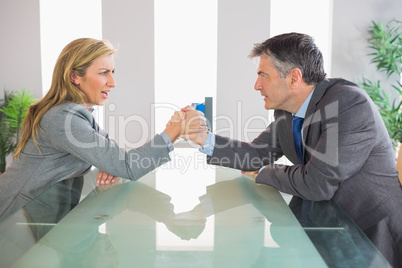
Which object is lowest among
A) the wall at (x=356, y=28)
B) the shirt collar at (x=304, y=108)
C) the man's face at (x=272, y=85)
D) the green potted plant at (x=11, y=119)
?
the green potted plant at (x=11, y=119)

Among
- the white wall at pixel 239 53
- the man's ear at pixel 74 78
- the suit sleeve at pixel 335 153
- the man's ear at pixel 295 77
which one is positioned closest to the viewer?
the suit sleeve at pixel 335 153

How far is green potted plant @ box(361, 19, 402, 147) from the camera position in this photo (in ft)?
17.2

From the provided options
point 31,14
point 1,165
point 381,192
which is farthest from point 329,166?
point 31,14

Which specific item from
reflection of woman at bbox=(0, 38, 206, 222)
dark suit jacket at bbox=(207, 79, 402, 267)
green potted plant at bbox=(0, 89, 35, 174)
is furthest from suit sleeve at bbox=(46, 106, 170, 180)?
green potted plant at bbox=(0, 89, 35, 174)

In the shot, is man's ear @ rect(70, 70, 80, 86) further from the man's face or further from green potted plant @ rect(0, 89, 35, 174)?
green potted plant @ rect(0, 89, 35, 174)

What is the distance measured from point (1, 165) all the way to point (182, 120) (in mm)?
3979

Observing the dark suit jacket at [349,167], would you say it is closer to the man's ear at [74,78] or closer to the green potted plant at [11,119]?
the man's ear at [74,78]


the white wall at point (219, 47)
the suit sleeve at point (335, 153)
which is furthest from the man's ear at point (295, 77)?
the white wall at point (219, 47)

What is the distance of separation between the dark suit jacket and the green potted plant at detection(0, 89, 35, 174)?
4.20 m

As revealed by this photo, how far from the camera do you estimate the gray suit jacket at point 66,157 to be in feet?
6.41

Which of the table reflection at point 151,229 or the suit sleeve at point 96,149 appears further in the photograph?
the suit sleeve at point 96,149

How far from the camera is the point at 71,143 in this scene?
197 cm

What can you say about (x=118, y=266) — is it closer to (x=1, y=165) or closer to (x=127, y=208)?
Answer: (x=127, y=208)

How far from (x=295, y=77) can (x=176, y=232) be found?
46.0 inches
